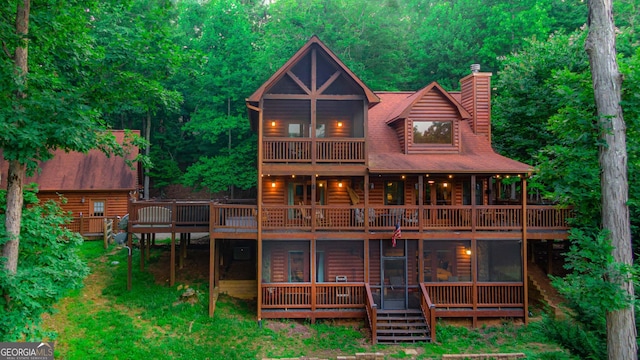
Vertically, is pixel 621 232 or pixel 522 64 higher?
pixel 522 64

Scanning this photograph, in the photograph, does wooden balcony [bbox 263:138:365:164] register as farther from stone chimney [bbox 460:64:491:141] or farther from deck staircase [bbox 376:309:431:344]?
stone chimney [bbox 460:64:491:141]

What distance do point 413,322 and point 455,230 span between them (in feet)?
13.1

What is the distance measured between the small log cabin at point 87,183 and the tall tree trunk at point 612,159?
2248cm

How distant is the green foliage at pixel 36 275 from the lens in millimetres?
8273

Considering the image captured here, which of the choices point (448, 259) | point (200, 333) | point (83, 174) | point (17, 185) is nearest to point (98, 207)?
point (83, 174)

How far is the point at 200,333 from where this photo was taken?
1336cm

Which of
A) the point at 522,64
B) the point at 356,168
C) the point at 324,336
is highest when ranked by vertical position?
the point at 522,64

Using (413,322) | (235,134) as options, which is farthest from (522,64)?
(235,134)

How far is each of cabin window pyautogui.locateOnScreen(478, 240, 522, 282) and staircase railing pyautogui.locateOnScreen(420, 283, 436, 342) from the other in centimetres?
325

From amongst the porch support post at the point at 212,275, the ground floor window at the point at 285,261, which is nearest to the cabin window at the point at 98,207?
the porch support post at the point at 212,275

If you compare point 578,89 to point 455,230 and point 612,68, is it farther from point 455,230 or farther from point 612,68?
point 455,230

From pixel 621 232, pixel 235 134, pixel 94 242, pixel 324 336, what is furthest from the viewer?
pixel 235 134

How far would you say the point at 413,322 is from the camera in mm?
14359

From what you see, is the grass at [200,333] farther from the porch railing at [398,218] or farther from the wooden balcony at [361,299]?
the porch railing at [398,218]
